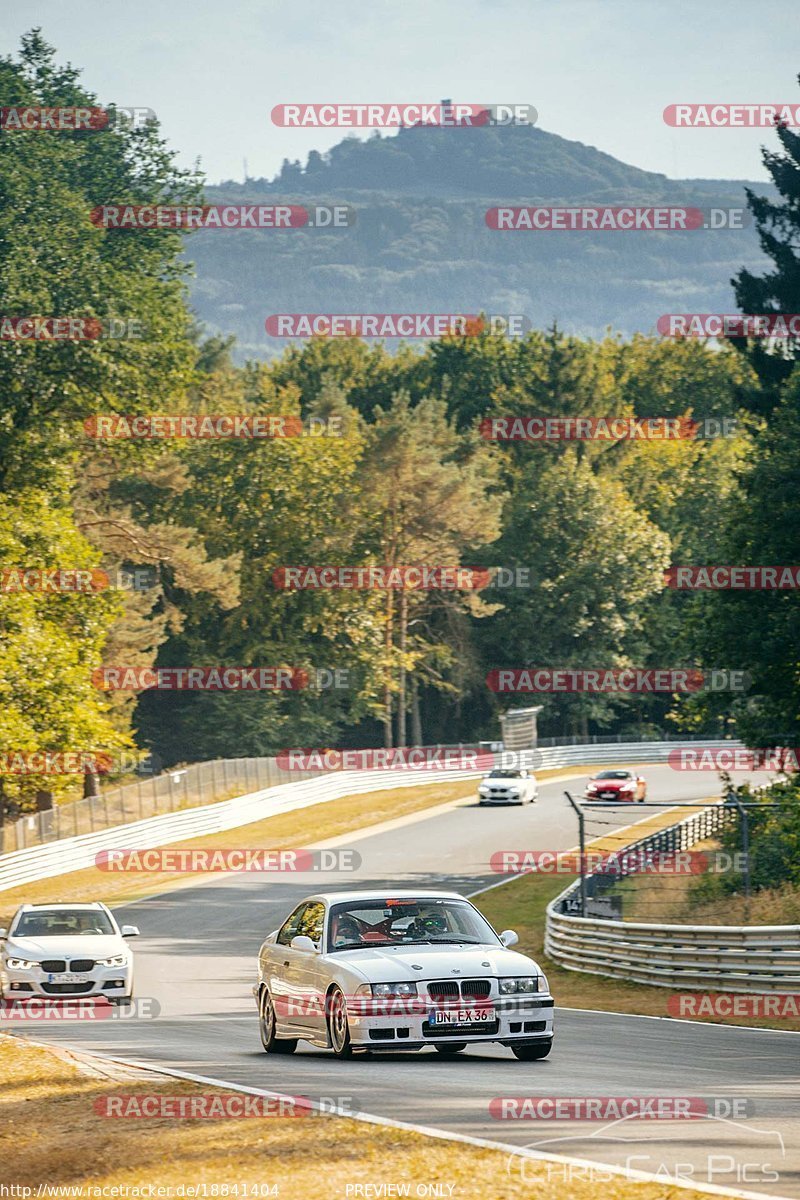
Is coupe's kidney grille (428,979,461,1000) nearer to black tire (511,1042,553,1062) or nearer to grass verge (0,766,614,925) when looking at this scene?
black tire (511,1042,553,1062)

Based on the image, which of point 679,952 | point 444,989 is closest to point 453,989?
point 444,989

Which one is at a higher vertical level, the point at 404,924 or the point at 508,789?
the point at 404,924

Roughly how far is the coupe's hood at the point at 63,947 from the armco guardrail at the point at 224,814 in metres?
22.8

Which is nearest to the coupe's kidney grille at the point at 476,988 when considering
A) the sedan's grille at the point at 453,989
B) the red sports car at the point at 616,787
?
the sedan's grille at the point at 453,989

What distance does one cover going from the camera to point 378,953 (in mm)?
13266

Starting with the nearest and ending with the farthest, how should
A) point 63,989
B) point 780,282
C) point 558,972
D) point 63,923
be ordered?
point 63,989 < point 63,923 < point 558,972 < point 780,282

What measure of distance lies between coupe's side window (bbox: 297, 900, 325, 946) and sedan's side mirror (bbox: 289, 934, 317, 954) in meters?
0.13

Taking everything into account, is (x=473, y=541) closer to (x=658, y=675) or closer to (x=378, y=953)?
(x=658, y=675)

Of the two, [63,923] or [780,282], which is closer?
[63,923]

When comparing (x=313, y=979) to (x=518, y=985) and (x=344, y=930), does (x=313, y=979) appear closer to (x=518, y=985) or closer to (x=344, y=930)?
(x=344, y=930)

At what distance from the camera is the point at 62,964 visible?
20266 mm

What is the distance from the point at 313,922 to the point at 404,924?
35.3 inches

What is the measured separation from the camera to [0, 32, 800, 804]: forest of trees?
142 ft

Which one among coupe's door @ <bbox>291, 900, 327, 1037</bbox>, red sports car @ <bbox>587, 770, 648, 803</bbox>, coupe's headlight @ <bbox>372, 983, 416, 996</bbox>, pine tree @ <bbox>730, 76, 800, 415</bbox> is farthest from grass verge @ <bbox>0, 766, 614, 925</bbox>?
coupe's headlight @ <bbox>372, 983, 416, 996</bbox>
